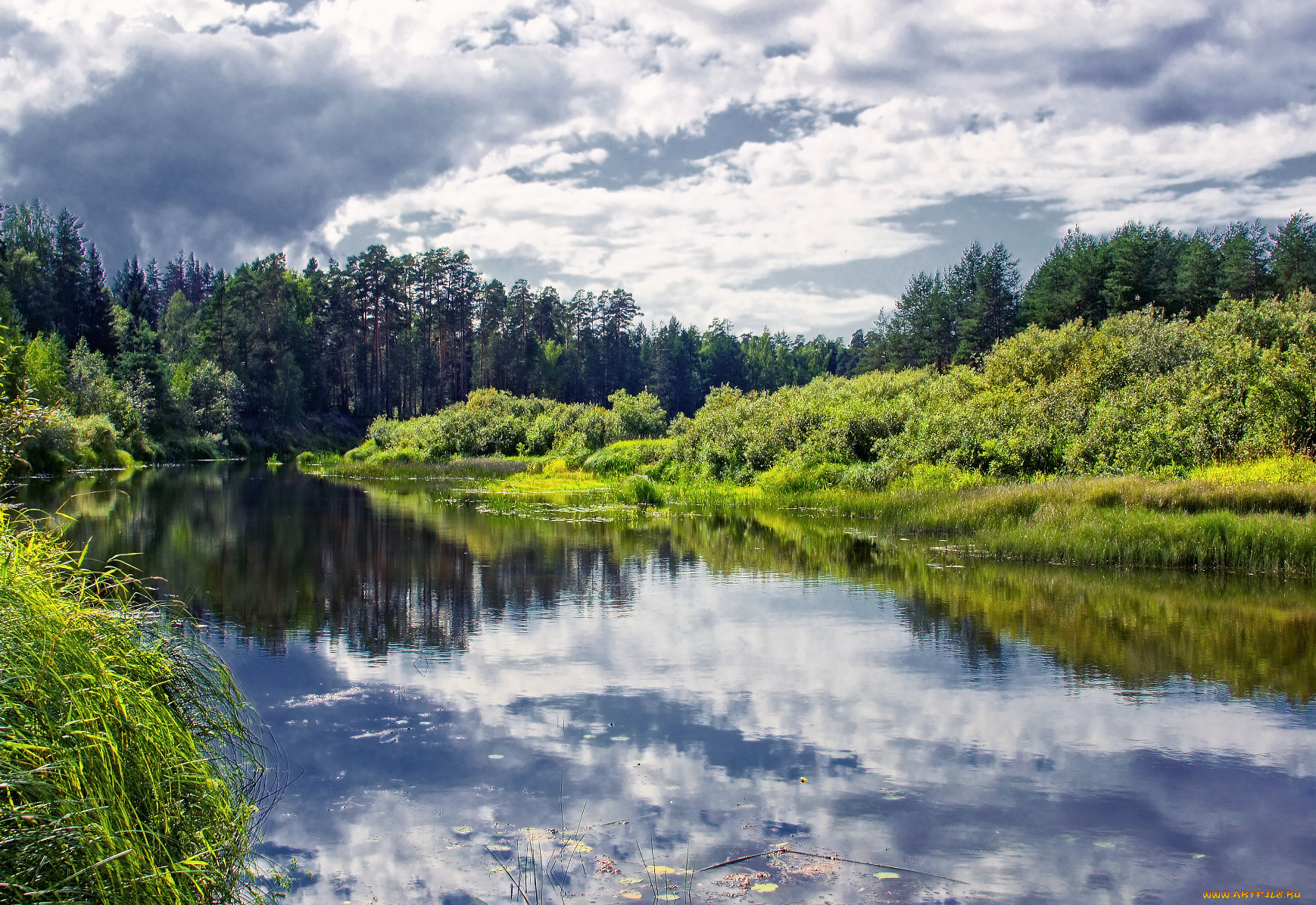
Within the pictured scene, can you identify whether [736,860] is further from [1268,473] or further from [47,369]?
[47,369]

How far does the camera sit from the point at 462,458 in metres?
57.1

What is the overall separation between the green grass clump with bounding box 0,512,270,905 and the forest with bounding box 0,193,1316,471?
155ft

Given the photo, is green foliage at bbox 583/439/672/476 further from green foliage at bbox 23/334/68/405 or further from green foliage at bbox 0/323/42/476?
green foliage at bbox 0/323/42/476

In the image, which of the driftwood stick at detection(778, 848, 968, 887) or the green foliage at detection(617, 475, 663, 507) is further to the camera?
the green foliage at detection(617, 475, 663, 507)

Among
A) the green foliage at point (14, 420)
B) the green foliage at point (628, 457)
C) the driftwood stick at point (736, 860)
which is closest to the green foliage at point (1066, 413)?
the green foliage at point (628, 457)

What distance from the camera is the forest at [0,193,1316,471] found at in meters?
65.6

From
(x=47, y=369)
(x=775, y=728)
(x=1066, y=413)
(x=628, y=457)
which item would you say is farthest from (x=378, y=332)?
(x=775, y=728)

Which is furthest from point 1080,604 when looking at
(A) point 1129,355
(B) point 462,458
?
(B) point 462,458

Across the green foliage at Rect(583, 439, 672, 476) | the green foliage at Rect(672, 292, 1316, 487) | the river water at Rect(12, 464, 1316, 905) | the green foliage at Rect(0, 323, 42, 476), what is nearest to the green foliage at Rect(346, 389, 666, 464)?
the green foliage at Rect(583, 439, 672, 476)

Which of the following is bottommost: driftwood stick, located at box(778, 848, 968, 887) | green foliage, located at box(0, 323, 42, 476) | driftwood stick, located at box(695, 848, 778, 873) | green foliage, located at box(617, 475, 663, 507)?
driftwood stick, located at box(778, 848, 968, 887)

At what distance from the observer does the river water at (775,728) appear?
638 centimetres

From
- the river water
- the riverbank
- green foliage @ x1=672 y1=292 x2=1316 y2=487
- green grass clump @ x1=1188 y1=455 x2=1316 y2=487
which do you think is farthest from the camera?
green foliage @ x1=672 y1=292 x2=1316 y2=487

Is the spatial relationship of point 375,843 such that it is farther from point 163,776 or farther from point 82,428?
point 82,428

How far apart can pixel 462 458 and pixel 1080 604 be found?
46203 millimetres
